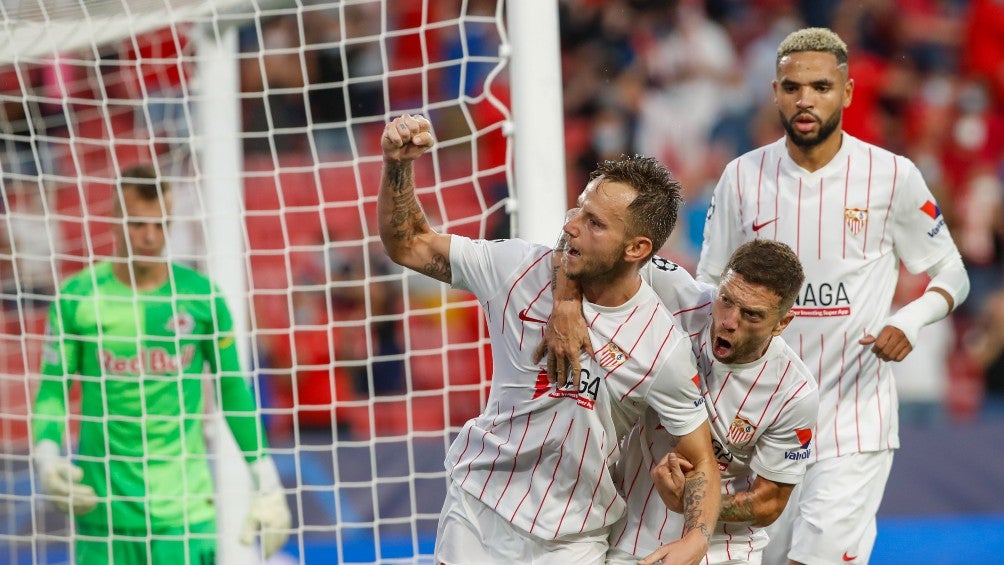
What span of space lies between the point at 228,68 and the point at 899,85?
598 centimetres

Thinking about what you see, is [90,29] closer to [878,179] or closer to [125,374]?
[125,374]

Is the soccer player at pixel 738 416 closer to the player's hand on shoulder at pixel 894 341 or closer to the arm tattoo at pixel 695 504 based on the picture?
the arm tattoo at pixel 695 504

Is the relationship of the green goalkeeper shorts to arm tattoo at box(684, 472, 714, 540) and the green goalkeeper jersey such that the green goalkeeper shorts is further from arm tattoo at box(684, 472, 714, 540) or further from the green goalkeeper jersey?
arm tattoo at box(684, 472, 714, 540)

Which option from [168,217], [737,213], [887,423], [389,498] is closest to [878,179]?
[737,213]

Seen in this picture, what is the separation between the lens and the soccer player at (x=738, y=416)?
2.97 m

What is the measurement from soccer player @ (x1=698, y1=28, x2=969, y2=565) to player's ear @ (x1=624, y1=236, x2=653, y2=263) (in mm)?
894

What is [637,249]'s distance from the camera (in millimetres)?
2967

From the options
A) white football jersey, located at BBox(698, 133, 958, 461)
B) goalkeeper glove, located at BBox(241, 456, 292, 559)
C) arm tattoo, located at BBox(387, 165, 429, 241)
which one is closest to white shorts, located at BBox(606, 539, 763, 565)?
white football jersey, located at BBox(698, 133, 958, 461)

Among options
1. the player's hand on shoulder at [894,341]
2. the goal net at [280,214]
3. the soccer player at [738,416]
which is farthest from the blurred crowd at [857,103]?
the soccer player at [738,416]

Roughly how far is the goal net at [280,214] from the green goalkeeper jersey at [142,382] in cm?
11

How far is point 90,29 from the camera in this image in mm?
4754

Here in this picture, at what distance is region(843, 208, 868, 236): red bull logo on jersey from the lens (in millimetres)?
3752

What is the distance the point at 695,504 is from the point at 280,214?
2604 mm

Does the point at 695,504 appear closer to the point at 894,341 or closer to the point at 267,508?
the point at 894,341
